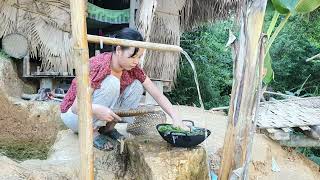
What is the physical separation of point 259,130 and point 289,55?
215 inches

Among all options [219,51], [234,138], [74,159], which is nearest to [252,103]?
[234,138]

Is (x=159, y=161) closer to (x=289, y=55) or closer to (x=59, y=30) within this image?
(x=59, y=30)

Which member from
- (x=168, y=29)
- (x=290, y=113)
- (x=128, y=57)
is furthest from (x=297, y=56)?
(x=128, y=57)

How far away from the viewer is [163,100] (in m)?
3.07

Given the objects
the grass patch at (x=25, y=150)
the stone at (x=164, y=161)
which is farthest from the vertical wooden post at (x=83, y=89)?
the grass patch at (x=25, y=150)

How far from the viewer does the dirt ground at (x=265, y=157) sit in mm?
4027

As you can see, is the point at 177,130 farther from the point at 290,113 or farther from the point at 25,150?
the point at 290,113

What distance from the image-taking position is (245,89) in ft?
9.06

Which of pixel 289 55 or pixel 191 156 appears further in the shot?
pixel 289 55

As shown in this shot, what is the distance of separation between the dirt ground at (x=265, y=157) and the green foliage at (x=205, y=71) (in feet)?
14.7

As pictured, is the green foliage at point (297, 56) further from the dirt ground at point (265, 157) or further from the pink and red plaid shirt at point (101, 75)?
the pink and red plaid shirt at point (101, 75)

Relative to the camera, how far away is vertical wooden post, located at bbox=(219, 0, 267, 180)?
2738 mm

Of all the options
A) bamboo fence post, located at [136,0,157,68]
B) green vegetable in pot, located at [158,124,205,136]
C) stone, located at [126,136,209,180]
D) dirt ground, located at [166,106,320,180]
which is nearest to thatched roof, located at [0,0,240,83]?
bamboo fence post, located at [136,0,157,68]

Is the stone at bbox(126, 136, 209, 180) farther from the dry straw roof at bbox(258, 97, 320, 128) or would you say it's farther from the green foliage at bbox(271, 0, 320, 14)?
the dry straw roof at bbox(258, 97, 320, 128)
